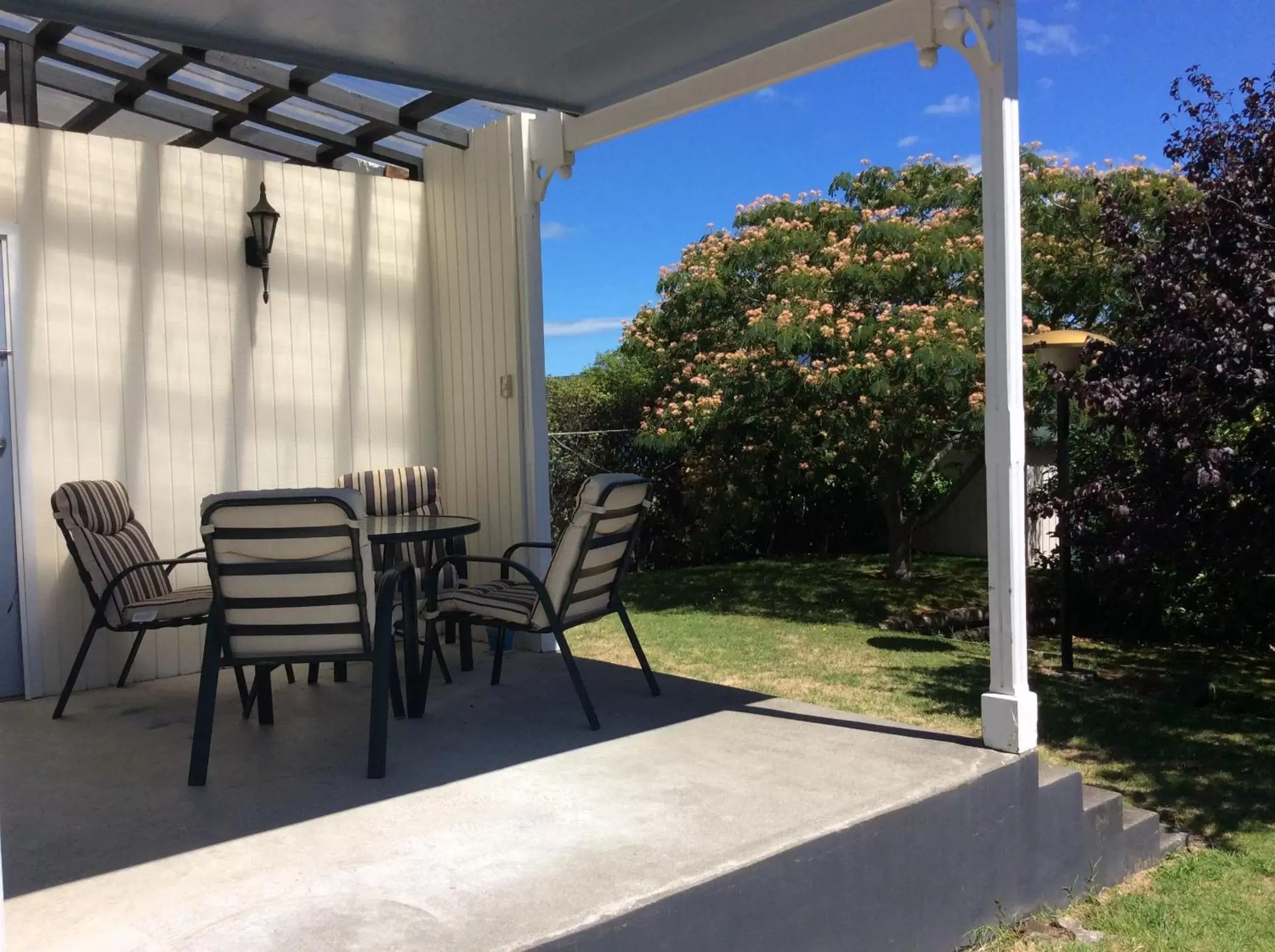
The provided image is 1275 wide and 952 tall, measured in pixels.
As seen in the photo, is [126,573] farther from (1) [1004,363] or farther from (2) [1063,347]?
(2) [1063,347]

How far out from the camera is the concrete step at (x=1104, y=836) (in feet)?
11.5

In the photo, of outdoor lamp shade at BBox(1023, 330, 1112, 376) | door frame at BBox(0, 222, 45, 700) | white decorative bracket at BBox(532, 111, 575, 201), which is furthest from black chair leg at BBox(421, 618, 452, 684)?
outdoor lamp shade at BBox(1023, 330, 1112, 376)

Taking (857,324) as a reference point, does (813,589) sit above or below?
below

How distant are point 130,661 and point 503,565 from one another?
1736mm

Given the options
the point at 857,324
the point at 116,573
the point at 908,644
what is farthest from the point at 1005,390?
the point at 857,324

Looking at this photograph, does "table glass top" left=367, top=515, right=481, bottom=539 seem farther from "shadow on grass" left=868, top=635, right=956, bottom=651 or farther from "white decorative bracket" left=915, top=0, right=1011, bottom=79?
"shadow on grass" left=868, top=635, right=956, bottom=651

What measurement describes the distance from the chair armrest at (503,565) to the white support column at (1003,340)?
4.85 ft

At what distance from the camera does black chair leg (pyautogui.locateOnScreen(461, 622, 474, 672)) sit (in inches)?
183

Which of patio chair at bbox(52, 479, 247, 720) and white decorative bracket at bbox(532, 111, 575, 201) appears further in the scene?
white decorative bracket at bbox(532, 111, 575, 201)

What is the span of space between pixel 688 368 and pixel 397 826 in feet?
22.6

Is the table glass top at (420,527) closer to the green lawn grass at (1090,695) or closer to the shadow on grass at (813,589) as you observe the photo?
the green lawn grass at (1090,695)

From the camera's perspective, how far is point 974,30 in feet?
11.2

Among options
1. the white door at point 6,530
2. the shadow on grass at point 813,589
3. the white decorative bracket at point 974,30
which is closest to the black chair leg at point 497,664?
the white door at point 6,530

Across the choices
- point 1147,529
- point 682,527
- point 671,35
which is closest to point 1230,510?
point 1147,529
